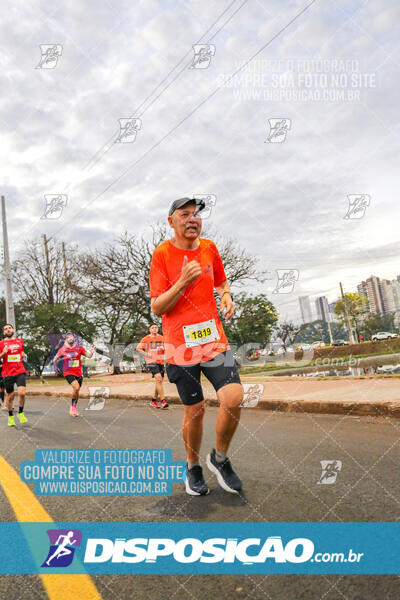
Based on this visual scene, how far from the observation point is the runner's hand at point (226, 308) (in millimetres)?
3482

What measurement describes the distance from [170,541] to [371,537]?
38.7 inches

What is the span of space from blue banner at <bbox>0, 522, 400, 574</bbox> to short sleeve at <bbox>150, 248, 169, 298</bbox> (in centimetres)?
149

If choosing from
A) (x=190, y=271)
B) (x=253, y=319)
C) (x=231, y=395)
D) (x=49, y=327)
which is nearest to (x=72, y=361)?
(x=231, y=395)

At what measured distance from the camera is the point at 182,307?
3.32 m

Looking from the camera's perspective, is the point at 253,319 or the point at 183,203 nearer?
the point at 183,203

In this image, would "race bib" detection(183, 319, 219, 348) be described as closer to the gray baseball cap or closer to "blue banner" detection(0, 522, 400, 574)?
the gray baseball cap

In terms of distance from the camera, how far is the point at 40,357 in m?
35.6

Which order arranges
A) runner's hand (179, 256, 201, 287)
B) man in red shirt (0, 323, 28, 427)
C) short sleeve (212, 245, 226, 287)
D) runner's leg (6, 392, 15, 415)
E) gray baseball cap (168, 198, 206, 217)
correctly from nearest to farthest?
runner's hand (179, 256, 201, 287) < gray baseball cap (168, 198, 206, 217) < short sleeve (212, 245, 226, 287) < runner's leg (6, 392, 15, 415) < man in red shirt (0, 323, 28, 427)

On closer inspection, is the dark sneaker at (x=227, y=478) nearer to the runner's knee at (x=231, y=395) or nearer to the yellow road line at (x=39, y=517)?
the runner's knee at (x=231, y=395)

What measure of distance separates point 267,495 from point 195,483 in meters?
0.51

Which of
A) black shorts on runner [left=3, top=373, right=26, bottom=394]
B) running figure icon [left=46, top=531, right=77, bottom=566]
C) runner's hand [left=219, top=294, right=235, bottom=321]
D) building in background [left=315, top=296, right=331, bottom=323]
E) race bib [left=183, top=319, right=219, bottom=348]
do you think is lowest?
running figure icon [left=46, top=531, right=77, bottom=566]

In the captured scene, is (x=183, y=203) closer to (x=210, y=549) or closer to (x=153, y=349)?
(x=210, y=549)

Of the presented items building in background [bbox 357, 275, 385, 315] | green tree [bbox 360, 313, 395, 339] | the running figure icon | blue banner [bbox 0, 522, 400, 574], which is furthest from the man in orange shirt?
green tree [bbox 360, 313, 395, 339]

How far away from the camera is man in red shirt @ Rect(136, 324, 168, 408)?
1026 cm
